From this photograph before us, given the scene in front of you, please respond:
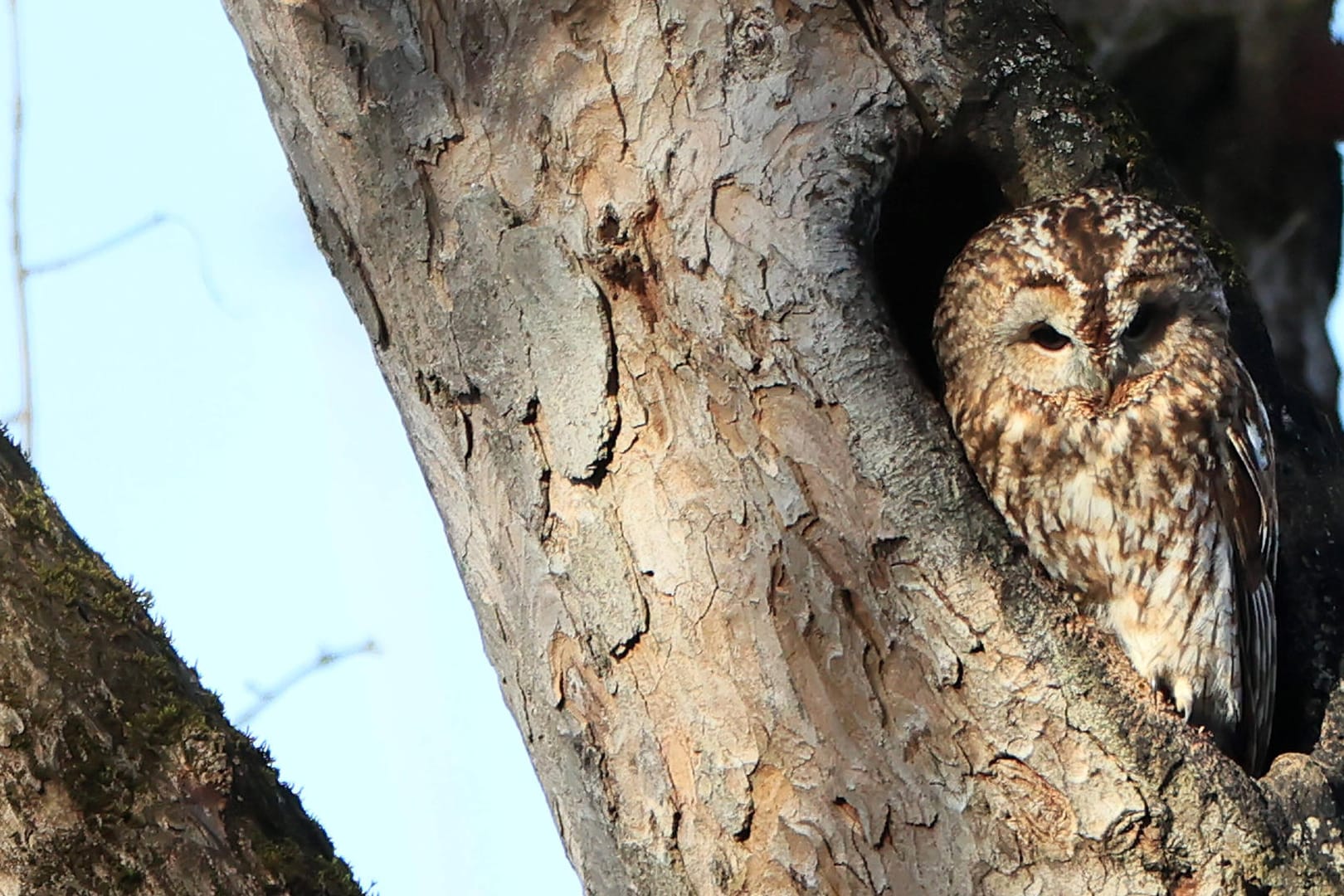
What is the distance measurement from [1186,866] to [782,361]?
2.51 feet

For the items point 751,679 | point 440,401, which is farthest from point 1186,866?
point 440,401

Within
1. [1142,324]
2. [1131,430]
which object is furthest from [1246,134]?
[1131,430]

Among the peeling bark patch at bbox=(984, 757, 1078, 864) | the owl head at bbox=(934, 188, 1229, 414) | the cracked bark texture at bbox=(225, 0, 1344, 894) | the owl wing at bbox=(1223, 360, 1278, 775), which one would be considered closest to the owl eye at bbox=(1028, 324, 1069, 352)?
the owl head at bbox=(934, 188, 1229, 414)

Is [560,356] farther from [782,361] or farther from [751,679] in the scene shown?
[751,679]

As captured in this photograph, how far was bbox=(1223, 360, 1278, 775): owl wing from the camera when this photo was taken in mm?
2199

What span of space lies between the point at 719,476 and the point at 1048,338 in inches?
28.8

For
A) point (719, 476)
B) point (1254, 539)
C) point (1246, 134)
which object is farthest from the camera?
point (1246, 134)

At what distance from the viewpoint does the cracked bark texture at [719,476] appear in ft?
5.50

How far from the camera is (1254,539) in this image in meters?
2.22

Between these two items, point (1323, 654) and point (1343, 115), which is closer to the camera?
point (1323, 654)

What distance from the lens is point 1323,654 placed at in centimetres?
224

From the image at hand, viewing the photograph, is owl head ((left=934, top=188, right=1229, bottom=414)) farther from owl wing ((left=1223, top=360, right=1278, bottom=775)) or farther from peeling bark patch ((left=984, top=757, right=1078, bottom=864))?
peeling bark patch ((left=984, top=757, right=1078, bottom=864))

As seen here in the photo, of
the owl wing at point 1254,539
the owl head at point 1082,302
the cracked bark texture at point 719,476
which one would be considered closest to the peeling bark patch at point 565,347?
the cracked bark texture at point 719,476

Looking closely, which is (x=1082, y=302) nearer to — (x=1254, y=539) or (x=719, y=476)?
(x=1254, y=539)
